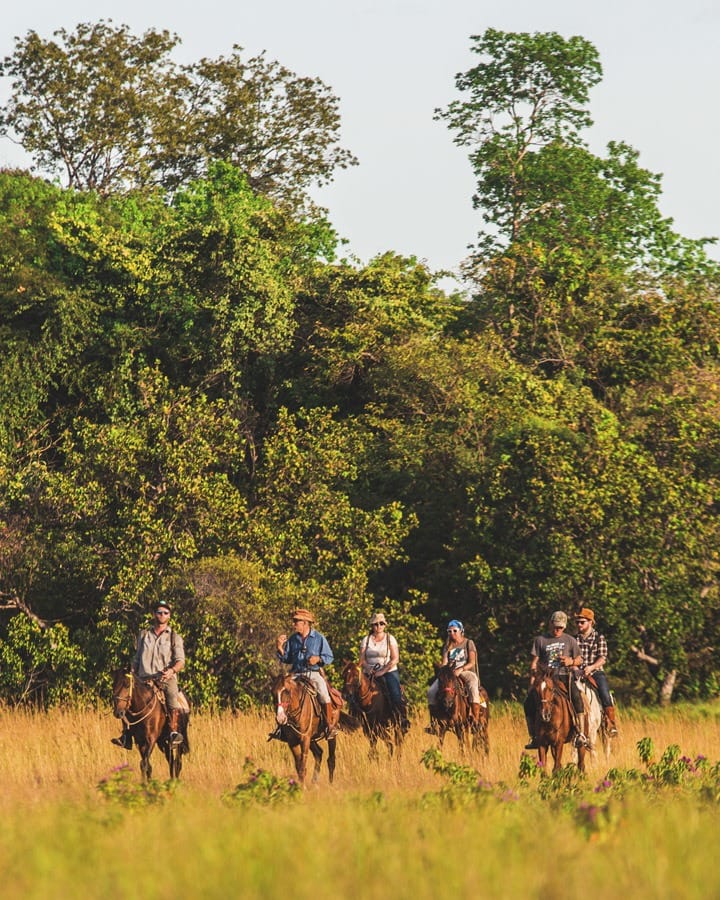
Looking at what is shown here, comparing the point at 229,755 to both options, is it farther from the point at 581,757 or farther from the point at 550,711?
the point at 581,757

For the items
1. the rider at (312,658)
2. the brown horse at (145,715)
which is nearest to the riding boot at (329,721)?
the rider at (312,658)

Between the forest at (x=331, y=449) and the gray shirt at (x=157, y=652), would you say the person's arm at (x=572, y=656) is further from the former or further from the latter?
the forest at (x=331, y=449)

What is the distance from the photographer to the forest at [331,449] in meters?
24.5

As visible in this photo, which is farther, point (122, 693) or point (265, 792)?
point (122, 693)

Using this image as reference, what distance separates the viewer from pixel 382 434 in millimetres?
29516

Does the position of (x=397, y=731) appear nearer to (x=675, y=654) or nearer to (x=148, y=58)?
(x=675, y=654)

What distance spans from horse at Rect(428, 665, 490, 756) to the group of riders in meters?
0.08

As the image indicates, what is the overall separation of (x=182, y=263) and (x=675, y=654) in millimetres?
12425

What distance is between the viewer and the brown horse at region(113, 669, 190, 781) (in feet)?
49.9

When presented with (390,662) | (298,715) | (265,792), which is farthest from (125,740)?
(265,792)

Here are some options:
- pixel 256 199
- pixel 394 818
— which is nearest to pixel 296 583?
pixel 256 199

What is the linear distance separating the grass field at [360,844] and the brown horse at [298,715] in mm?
2308

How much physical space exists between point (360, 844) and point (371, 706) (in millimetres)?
9402

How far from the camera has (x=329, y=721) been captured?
16.0 meters
